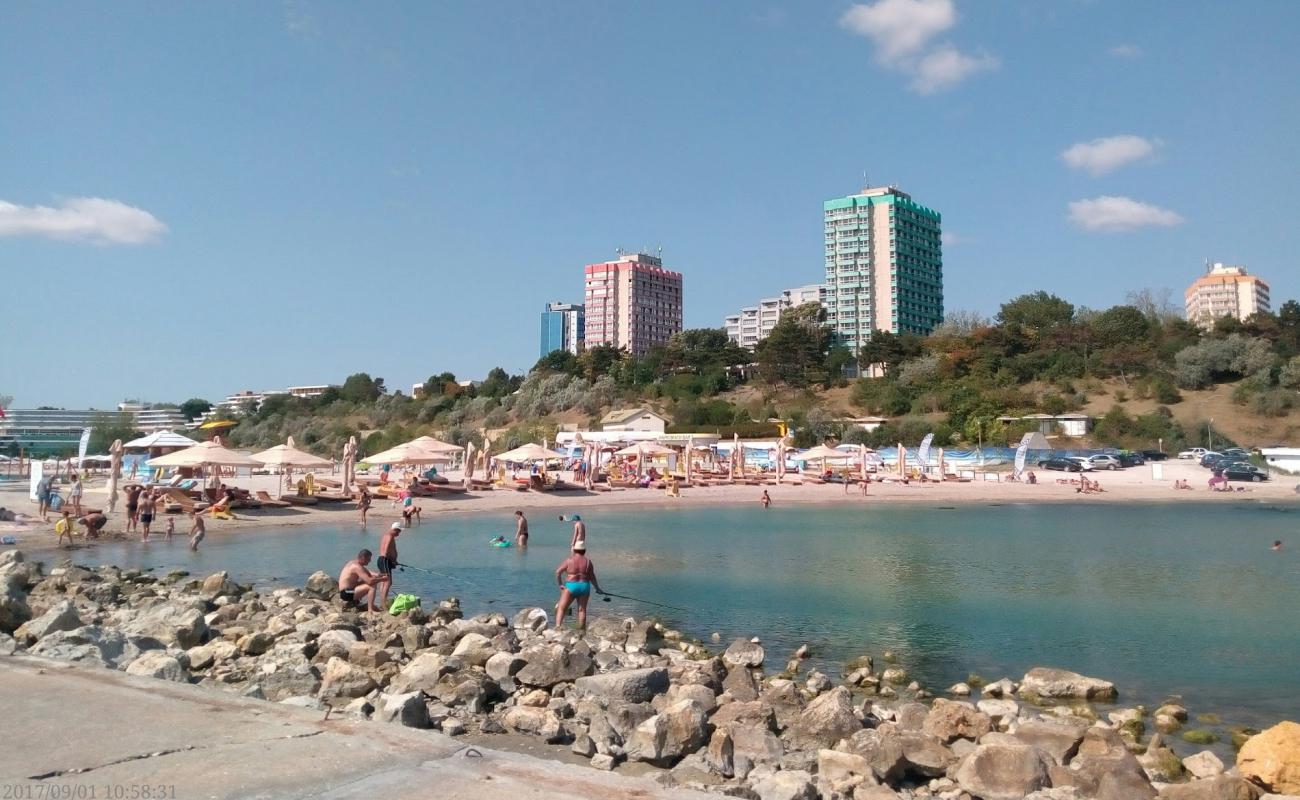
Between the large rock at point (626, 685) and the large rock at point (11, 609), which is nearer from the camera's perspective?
the large rock at point (626, 685)

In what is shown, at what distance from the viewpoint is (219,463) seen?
28.3m

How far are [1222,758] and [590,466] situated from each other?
36.7 metres

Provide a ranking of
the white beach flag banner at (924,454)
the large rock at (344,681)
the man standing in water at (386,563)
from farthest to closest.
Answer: the white beach flag banner at (924,454), the man standing in water at (386,563), the large rock at (344,681)

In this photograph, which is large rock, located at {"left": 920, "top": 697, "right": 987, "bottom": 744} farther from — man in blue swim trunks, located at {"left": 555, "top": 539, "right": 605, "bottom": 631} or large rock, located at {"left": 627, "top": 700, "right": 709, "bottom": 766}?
man in blue swim trunks, located at {"left": 555, "top": 539, "right": 605, "bottom": 631}

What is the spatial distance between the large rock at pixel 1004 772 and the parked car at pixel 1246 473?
158ft

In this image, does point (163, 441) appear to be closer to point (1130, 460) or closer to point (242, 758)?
point (242, 758)

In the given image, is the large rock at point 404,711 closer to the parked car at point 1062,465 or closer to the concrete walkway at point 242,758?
the concrete walkway at point 242,758

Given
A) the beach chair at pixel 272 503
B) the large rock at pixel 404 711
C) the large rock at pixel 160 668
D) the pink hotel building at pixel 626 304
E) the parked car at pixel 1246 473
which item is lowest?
the large rock at pixel 404 711

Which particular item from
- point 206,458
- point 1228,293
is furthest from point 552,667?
point 1228,293

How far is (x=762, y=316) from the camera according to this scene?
571ft

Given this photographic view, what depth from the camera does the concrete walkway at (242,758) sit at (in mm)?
4633

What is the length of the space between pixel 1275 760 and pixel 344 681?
28.7ft

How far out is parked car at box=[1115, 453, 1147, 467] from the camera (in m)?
53.8

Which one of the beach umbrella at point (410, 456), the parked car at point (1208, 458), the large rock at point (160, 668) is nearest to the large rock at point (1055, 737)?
the large rock at point (160, 668)
